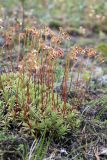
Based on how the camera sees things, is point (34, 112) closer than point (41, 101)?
Yes

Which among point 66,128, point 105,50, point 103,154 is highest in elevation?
point 105,50

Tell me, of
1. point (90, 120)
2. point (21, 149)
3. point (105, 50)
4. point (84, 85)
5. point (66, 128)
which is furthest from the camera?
point (105, 50)

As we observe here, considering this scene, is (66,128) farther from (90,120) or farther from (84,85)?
(84,85)

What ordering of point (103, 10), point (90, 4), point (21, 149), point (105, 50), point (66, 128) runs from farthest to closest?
point (90, 4)
point (103, 10)
point (105, 50)
point (66, 128)
point (21, 149)

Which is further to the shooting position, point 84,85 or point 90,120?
point 84,85

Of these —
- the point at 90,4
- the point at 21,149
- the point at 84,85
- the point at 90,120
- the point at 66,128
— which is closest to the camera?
the point at 21,149

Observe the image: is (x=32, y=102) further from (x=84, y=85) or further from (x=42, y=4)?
(x=42, y=4)

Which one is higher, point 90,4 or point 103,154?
point 90,4

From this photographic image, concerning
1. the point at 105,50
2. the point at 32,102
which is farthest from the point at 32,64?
the point at 105,50

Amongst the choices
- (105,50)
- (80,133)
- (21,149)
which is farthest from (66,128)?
A: (105,50)
